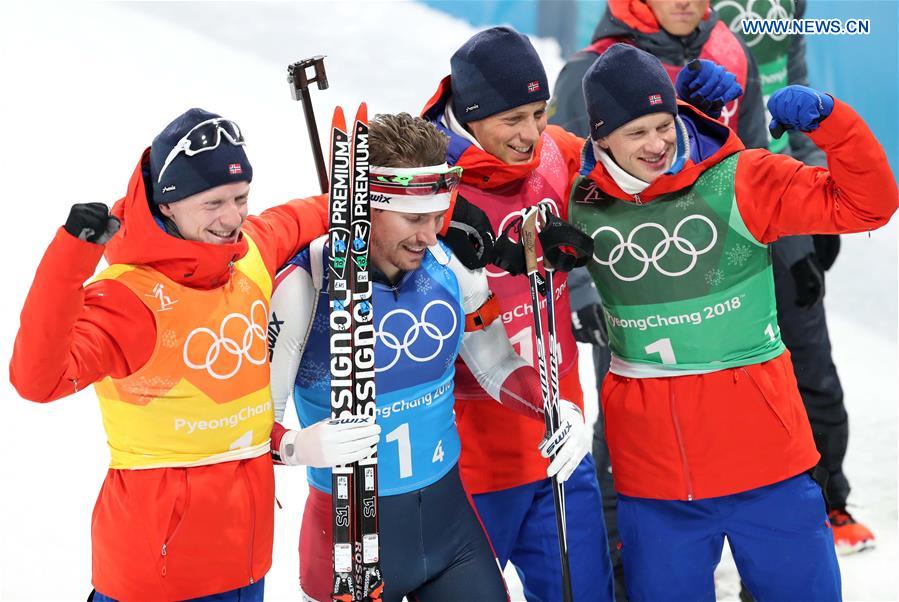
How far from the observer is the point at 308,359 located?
3107 millimetres

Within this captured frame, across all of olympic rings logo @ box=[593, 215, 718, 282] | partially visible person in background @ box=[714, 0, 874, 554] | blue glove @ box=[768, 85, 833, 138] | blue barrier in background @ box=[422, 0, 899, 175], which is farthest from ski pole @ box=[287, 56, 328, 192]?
blue barrier in background @ box=[422, 0, 899, 175]

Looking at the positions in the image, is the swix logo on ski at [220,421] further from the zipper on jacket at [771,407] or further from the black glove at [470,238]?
the zipper on jacket at [771,407]

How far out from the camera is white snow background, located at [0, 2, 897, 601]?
5285 millimetres

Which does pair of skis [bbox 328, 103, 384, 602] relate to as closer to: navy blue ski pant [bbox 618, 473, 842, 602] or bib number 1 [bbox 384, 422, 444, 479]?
bib number 1 [bbox 384, 422, 444, 479]

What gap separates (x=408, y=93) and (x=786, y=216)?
692 cm

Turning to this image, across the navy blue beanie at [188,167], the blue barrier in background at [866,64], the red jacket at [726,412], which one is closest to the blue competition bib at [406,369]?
the navy blue beanie at [188,167]

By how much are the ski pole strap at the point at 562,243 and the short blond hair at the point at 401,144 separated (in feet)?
1.14

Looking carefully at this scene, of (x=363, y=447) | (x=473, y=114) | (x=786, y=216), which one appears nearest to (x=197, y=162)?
(x=363, y=447)

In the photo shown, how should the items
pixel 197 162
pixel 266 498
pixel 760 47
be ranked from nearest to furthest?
pixel 197 162, pixel 266 498, pixel 760 47

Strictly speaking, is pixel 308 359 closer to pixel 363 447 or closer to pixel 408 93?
pixel 363 447

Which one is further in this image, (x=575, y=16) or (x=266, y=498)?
(x=575, y=16)

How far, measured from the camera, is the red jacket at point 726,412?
3225 mm

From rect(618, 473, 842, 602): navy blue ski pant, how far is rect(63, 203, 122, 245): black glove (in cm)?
174

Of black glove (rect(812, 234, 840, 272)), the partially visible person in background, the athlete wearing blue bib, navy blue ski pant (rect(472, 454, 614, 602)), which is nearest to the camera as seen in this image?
the athlete wearing blue bib
